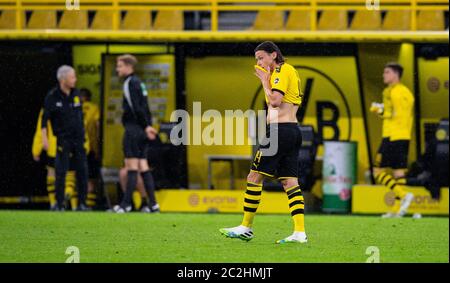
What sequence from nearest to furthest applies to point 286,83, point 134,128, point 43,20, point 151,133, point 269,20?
point 286,83, point 151,133, point 134,128, point 269,20, point 43,20

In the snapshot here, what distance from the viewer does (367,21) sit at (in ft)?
63.7

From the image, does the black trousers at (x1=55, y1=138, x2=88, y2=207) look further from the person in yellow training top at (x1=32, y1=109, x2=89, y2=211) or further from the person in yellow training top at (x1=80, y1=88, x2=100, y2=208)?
the person in yellow training top at (x1=80, y1=88, x2=100, y2=208)

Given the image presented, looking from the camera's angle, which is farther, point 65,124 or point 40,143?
point 40,143

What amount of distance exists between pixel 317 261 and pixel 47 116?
8297 mm

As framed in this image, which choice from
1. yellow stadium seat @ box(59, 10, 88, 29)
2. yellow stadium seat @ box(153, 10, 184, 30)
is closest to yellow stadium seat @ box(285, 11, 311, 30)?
yellow stadium seat @ box(153, 10, 184, 30)

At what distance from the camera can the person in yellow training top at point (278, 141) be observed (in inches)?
438

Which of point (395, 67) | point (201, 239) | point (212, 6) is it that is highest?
point (212, 6)

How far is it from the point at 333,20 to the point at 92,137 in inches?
170

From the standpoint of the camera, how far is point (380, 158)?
17.4 metres

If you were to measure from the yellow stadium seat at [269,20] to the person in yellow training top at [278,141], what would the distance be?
326 inches

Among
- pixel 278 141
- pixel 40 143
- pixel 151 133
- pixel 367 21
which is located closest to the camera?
pixel 278 141

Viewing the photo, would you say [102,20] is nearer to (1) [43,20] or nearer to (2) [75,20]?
(2) [75,20]

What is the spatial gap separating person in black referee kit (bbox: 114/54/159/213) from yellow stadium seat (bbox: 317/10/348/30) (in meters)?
3.70

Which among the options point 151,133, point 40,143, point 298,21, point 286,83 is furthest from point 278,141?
point 298,21
